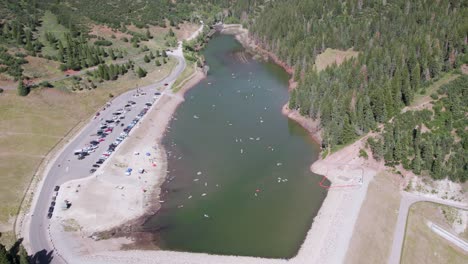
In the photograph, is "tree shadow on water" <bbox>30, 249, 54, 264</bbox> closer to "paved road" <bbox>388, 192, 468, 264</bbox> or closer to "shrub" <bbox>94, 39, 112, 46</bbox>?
"paved road" <bbox>388, 192, 468, 264</bbox>

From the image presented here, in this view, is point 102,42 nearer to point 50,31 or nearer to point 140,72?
A: point 50,31

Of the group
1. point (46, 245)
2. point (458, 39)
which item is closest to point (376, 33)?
point (458, 39)

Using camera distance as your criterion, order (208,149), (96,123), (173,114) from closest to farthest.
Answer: (208,149), (96,123), (173,114)

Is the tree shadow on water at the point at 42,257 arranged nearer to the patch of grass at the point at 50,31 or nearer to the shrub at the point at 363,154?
the shrub at the point at 363,154

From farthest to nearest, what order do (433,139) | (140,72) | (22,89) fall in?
(140,72) → (22,89) → (433,139)

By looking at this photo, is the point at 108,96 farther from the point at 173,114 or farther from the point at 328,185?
the point at 328,185

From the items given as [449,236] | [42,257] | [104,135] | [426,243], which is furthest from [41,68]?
[449,236]
